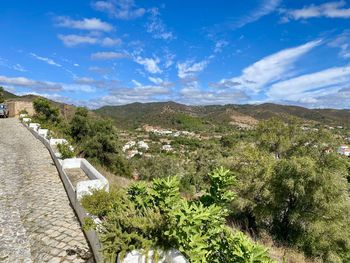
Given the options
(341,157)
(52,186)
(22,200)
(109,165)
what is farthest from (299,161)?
(109,165)

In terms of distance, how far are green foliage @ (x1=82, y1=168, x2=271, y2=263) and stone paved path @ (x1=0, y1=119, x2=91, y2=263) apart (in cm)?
135

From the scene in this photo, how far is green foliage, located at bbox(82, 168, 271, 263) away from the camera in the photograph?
9.81 feet

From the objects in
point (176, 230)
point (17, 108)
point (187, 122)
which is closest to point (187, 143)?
point (187, 122)

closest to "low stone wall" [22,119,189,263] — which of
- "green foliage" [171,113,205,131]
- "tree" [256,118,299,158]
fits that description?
"tree" [256,118,299,158]

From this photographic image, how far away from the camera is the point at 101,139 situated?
22.0 meters

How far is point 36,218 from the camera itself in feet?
18.6

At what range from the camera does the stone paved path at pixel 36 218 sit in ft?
14.5

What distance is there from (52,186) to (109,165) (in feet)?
47.2

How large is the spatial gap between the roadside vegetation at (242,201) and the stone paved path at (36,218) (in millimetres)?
762

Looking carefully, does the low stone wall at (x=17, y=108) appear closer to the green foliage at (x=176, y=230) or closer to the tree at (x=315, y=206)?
the tree at (x=315, y=206)

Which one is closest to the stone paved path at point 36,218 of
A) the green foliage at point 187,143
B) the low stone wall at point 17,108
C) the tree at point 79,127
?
the tree at point 79,127

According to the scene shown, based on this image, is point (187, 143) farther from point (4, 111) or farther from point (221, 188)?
point (221, 188)

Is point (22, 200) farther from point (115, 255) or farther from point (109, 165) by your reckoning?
point (109, 165)

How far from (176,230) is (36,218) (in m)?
3.92
